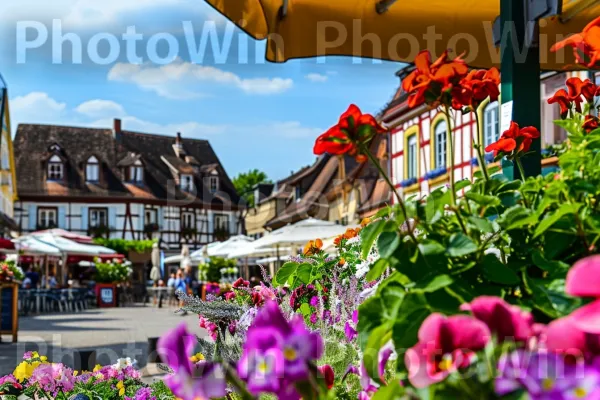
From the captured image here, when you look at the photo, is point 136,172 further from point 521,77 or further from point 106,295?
point 521,77

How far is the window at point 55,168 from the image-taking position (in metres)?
48.6

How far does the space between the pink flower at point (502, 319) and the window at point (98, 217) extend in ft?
161

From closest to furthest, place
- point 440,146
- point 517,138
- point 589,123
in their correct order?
point 517,138 → point 589,123 → point 440,146

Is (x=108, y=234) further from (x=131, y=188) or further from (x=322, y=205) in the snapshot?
(x=322, y=205)

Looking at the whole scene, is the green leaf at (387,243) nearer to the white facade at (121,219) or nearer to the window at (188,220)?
the white facade at (121,219)

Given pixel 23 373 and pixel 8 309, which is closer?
pixel 23 373

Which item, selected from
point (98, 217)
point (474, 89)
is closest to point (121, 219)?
point (98, 217)

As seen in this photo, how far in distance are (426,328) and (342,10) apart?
116 inches

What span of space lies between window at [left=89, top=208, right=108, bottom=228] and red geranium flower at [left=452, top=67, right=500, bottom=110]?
48333 mm

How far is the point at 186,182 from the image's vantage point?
178ft

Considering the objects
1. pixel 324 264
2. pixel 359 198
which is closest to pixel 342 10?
pixel 324 264

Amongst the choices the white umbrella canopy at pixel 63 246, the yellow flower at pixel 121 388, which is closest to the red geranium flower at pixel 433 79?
the yellow flower at pixel 121 388

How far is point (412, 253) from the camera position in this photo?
4.18 ft

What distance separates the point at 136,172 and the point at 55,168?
4.99 meters
